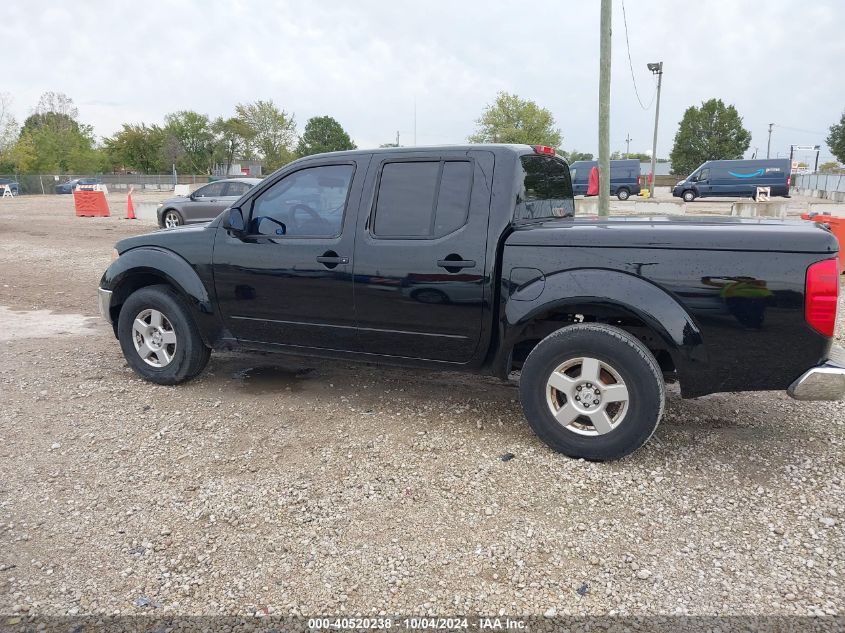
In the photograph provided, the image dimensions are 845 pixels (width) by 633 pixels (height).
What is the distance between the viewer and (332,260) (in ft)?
13.9

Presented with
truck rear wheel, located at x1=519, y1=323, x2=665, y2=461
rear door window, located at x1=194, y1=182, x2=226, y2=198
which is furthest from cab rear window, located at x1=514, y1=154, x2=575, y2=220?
rear door window, located at x1=194, y1=182, x2=226, y2=198

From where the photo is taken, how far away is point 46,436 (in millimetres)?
4113

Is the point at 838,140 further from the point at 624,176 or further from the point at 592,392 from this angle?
the point at 592,392

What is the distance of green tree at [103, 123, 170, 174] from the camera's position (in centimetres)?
7544

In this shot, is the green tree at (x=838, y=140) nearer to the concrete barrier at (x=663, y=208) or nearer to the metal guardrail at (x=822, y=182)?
the metal guardrail at (x=822, y=182)

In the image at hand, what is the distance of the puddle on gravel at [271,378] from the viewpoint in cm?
503

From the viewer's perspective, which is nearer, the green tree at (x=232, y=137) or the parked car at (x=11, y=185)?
the parked car at (x=11, y=185)

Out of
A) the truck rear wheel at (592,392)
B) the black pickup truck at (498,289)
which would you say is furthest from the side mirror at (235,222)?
the truck rear wheel at (592,392)

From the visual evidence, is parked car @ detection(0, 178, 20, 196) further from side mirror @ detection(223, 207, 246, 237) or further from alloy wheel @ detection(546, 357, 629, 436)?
alloy wheel @ detection(546, 357, 629, 436)

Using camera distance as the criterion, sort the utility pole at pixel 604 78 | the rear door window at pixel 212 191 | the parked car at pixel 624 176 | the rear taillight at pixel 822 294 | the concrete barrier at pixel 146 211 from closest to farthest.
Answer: the rear taillight at pixel 822 294
the utility pole at pixel 604 78
the rear door window at pixel 212 191
the concrete barrier at pixel 146 211
the parked car at pixel 624 176

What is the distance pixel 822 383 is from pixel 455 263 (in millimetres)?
2081

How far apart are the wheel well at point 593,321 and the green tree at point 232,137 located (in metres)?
77.9

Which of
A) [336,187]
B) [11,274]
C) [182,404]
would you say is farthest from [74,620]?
[11,274]

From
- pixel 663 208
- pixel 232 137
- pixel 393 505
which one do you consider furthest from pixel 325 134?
pixel 393 505
